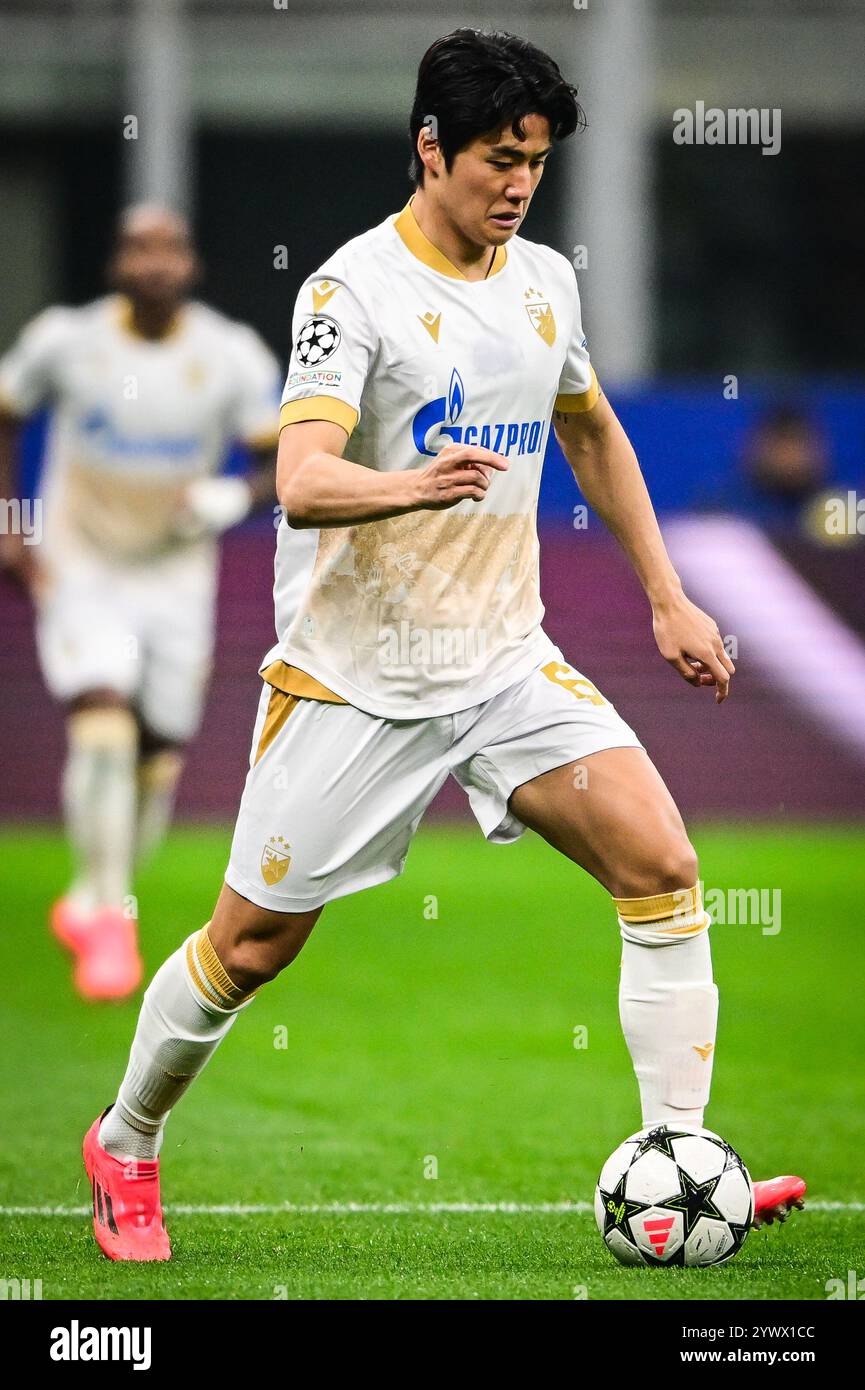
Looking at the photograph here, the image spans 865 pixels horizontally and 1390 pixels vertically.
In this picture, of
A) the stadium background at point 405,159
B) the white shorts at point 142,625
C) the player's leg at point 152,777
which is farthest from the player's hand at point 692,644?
the stadium background at point 405,159

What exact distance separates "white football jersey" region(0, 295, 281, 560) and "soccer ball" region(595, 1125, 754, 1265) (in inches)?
183

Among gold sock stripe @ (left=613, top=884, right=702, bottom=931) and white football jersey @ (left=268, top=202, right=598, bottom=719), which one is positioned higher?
white football jersey @ (left=268, top=202, right=598, bottom=719)

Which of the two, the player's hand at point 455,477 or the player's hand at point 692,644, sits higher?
the player's hand at point 455,477

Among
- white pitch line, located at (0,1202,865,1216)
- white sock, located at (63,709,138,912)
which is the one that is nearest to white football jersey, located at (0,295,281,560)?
white sock, located at (63,709,138,912)

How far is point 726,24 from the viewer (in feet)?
57.8

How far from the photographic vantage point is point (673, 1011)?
420 centimetres

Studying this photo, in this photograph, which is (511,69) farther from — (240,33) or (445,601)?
(240,33)

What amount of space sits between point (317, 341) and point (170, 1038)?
1407 mm

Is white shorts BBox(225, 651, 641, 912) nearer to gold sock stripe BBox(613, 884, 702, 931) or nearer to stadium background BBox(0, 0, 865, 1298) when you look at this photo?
gold sock stripe BBox(613, 884, 702, 931)

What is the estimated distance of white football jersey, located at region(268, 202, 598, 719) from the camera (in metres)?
4.11

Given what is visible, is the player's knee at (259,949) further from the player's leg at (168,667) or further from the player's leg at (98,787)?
the player's leg at (168,667)

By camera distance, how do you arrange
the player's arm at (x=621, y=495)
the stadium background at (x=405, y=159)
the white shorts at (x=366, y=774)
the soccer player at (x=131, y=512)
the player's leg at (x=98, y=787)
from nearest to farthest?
the white shorts at (x=366, y=774) → the player's arm at (x=621, y=495) → the player's leg at (x=98, y=787) → the soccer player at (x=131, y=512) → the stadium background at (x=405, y=159)

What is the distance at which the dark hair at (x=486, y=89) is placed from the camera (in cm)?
401
